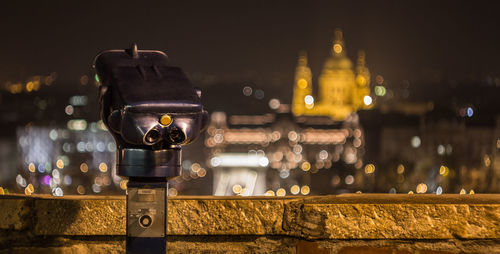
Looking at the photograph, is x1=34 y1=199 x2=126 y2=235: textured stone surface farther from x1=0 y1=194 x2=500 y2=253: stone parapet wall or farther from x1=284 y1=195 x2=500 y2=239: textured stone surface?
x1=284 y1=195 x2=500 y2=239: textured stone surface

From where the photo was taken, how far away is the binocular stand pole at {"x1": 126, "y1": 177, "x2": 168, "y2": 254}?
2.72 m

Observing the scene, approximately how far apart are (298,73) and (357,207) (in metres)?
104

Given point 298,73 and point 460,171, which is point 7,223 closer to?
point 460,171

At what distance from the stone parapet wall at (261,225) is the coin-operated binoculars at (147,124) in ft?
1.69

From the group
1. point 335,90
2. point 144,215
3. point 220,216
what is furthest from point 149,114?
point 335,90

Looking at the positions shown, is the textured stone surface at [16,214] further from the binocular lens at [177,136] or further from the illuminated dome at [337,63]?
the illuminated dome at [337,63]

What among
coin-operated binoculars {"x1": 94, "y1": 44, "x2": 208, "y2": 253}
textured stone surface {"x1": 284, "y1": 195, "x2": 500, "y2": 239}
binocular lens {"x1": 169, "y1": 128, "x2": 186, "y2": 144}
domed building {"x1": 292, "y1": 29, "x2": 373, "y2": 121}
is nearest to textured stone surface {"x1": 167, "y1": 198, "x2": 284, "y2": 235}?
textured stone surface {"x1": 284, "y1": 195, "x2": 500, "y2": 239}

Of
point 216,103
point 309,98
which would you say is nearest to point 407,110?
point 216,103

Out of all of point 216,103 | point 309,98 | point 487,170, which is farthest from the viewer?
point 309,98

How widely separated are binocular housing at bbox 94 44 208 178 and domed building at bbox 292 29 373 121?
94.4m

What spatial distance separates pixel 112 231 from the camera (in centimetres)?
326

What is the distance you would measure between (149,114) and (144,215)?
39cm

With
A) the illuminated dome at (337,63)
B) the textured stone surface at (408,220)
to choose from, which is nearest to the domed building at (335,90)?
the illuminated dome at (337,63)

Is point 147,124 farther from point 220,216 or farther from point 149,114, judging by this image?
point 220,216
